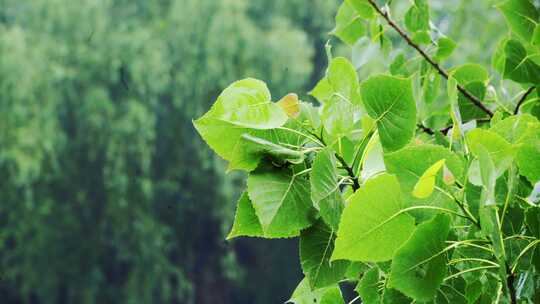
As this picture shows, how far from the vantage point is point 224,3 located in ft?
20.0

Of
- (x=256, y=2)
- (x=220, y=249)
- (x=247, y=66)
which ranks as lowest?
(x=220, y=249)

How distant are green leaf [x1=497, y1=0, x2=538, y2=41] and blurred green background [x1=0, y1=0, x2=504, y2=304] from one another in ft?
17.7

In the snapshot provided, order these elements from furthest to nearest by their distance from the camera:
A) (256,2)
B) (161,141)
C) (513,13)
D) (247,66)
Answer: (256,2) → (161,141) → (247,66) → (513,13)

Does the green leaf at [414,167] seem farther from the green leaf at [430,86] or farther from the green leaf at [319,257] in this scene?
the green leaf at [430,86]

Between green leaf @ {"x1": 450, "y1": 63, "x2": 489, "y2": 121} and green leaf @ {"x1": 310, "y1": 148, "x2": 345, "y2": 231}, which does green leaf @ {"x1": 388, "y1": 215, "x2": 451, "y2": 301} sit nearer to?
green leaf @ {"x1": 310, "y1": 148, "x2": 345, "y2": 231}

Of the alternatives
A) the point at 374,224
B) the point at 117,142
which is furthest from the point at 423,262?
the point at 117,142

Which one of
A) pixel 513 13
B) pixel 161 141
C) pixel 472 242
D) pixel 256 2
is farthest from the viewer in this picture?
pixel 256 2

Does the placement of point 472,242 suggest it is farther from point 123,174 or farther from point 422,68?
point 123,174

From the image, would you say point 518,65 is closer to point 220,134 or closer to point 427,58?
point 427,58

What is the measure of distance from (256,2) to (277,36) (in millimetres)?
1155

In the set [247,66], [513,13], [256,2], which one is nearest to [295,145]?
[513,13]

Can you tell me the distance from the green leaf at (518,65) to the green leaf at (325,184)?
0.62 ft

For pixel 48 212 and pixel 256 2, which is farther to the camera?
pixel 256 2

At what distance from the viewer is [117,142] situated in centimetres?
602
